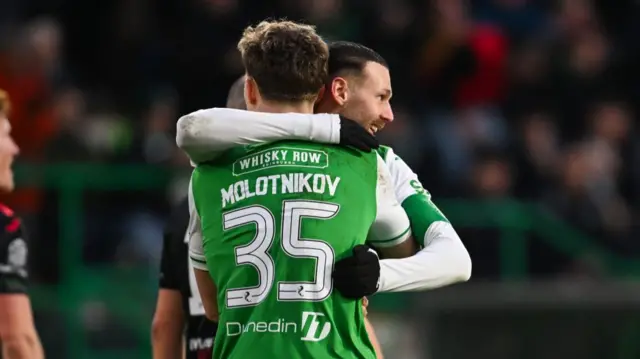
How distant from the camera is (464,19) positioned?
41.7 ft

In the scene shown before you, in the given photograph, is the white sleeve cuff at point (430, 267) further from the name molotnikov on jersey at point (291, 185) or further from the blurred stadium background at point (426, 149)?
the blurred stadium background at point (426, 149)

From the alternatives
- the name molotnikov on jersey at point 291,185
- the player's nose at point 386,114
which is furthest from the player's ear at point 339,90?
the name molotnikov on jersey at point 291,185

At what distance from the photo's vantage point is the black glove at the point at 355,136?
12.8 ft

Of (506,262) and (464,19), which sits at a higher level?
(464,19)

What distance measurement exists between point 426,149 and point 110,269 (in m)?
2.74

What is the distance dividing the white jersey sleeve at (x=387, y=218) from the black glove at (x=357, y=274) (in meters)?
0.17

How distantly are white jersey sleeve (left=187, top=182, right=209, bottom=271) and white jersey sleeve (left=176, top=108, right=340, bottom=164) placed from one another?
0.61ft

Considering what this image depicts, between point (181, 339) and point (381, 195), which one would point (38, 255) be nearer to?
point (181, 339)

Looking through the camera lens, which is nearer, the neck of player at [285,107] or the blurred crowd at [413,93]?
the neck of player at [285,107]

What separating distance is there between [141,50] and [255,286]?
863cm

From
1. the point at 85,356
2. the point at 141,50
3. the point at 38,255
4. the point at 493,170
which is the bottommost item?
the point at 85,356

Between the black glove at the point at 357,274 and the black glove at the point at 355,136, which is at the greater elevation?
the black glove at the point at 355,136

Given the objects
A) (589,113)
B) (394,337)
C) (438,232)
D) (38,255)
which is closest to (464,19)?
(589,113)

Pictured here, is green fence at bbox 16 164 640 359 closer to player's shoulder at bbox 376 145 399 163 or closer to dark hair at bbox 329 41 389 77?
dark hair at bbox 329 41 389 77
